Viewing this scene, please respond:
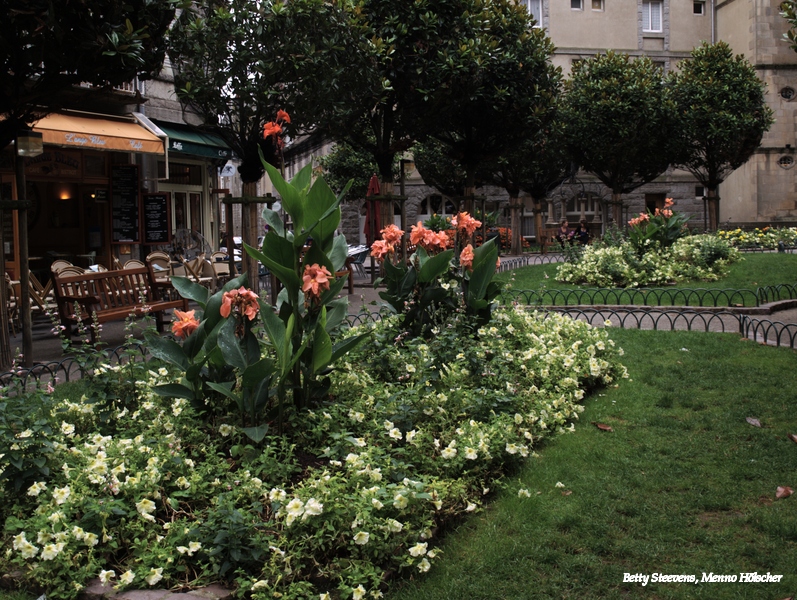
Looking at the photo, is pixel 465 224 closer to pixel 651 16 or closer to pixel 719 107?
pixel 719 107

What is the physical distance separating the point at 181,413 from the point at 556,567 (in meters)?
2.19

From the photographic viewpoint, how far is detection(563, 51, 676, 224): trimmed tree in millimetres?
25453

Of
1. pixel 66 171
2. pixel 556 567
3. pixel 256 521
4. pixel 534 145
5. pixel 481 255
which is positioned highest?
pixel 534 145

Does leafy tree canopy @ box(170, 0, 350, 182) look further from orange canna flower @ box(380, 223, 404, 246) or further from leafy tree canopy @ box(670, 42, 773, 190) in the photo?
leafy tree canopy @ box(670, 42, 773, 190)

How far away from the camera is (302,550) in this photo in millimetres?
3527

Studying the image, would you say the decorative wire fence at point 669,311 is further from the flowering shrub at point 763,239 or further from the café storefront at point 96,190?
the flowering shrub at point 763,239

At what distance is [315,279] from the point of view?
181 inches

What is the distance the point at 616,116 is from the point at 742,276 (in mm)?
11321

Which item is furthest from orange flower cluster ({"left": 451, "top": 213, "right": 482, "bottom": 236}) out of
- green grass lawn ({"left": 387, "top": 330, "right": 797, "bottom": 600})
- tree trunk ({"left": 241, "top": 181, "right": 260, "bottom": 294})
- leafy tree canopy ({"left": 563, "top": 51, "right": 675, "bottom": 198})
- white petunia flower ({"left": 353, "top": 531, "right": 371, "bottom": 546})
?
leafy tree canopy ({"left": 563, "top": 51, "right": 675, "bottom": 198})

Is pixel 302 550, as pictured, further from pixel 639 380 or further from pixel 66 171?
pixel 66 171

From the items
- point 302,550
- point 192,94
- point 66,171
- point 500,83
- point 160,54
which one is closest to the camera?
point 302,550

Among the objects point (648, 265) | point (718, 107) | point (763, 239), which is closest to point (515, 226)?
point (718, 107)

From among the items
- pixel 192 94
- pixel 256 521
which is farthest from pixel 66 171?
pixel 256 521

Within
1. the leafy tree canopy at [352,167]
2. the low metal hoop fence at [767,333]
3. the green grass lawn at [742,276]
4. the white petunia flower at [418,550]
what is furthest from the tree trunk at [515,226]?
the white petunia flower at [418,550]
